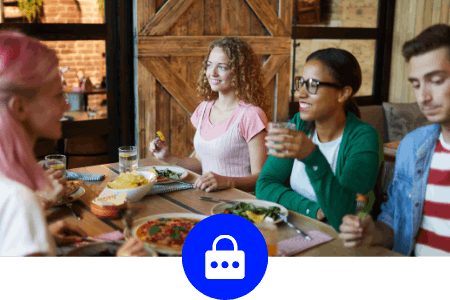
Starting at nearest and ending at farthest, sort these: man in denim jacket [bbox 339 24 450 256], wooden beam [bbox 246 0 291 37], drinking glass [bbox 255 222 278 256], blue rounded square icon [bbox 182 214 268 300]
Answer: blue rounded square icon [bbox 182 214 268 300]
man in denim jacket [bbox 339 24 450 256]
drinking glass [bbox 255 222 278 256]
wooden beam [bbox 246 0 291 37]

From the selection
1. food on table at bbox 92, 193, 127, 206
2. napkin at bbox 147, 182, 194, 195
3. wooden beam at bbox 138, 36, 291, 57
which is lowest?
napkin at bbox 147, 182, 194, 195

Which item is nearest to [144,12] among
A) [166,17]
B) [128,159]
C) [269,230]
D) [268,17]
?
[166,17]

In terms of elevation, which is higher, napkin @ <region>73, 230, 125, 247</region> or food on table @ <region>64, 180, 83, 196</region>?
napkin @ <region>73, 230, 125, 247</region>

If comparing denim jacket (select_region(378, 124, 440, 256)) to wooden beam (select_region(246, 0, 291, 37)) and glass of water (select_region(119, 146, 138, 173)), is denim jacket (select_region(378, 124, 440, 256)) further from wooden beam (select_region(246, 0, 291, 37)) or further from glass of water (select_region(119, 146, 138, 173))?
wooden beam (select_region(246, 0, 291, 37))

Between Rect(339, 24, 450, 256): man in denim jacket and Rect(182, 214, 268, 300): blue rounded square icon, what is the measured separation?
223mm

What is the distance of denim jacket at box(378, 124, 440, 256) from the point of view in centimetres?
97

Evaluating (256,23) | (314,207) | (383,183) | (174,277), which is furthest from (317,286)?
(256,23)

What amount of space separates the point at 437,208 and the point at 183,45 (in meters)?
2.19

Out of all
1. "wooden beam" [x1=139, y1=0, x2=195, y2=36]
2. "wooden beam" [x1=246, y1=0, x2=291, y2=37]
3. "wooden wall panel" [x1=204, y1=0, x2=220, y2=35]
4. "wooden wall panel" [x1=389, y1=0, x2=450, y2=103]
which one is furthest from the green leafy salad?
"wooden wall panel" [x1=389, y1=0, x2=450, y2=103]

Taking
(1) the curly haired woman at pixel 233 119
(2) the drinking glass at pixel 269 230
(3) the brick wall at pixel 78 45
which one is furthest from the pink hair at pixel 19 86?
(3) the brick wall at pixel 78 45

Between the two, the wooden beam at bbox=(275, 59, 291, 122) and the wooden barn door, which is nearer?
the wooden barn door

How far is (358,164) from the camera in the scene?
1090 millimetres

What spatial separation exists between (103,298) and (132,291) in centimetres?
→ 4

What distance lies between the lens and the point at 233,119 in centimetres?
176
